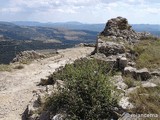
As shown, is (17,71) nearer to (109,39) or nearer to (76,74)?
(109,39)

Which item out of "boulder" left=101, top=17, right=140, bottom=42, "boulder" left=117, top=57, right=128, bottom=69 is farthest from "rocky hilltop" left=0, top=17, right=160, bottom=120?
"boulder" left=101, top=17, right=140, bottom=42

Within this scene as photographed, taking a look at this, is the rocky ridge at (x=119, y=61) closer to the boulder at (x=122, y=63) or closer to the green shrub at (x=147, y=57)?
the boulder at (x=122, y=63)

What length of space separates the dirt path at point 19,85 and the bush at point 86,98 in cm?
403

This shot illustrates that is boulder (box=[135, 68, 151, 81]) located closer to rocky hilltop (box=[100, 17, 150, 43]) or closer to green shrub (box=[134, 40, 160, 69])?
green shrub (box=[134, 40, 160, 69])

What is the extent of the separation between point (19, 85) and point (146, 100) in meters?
13.4

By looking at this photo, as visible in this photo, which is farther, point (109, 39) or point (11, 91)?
point (109, 39)

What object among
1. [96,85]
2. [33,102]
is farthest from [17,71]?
[96,85]

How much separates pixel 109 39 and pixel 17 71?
921 cm

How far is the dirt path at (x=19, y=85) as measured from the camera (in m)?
15.9

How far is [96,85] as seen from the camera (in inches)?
454

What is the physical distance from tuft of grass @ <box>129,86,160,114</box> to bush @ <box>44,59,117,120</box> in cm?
81

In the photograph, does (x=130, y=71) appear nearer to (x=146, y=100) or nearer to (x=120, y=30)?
(x=146, y=100)

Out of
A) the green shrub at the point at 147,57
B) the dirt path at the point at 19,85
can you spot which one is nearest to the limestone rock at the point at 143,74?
the green shrub at the point at 147,57

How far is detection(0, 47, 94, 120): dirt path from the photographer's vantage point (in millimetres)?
15938
